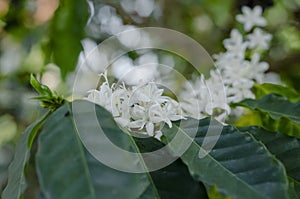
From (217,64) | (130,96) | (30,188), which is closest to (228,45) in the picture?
(217,64)

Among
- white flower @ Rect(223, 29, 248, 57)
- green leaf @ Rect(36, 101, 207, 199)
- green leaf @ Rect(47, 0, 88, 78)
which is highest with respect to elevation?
green leaf @ Rect(36, 101, 207, 199)

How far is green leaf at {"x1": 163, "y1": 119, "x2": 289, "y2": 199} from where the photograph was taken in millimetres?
466

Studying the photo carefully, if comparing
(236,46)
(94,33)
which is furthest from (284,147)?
(94,33)

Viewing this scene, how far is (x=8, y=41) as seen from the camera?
1.78 meters

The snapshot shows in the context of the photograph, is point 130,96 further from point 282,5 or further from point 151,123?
point 282,5

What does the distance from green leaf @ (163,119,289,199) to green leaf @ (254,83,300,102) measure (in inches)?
17.3

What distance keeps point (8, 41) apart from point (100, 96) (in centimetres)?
128

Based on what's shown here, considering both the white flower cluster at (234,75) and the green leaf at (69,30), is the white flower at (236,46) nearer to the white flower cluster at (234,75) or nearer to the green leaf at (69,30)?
the white flower cluster at (234,75)

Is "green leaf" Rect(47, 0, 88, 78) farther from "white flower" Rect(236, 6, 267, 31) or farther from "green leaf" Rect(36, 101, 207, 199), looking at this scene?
"green leaf" Rect(36, 101, 207, 199)

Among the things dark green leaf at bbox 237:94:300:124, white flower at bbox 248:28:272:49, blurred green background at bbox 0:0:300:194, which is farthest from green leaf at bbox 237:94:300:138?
blurred green background at bbox 0:0:300:194

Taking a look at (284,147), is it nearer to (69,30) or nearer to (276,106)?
(276,106)

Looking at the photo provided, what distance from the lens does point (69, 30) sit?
125cm

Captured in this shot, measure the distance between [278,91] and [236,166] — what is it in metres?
0.53

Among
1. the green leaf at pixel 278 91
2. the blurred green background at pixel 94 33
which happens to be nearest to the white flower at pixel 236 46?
the green leaf at pixel 278 91
